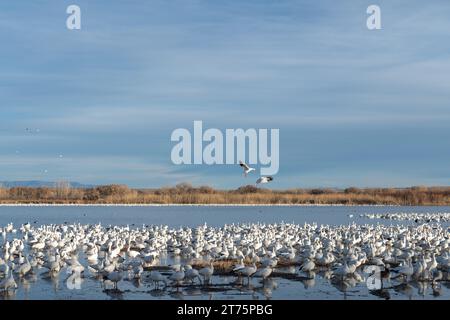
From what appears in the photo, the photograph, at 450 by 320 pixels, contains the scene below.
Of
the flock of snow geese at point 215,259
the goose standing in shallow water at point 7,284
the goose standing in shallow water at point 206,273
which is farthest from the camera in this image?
the flock of snow geese at point 215,259

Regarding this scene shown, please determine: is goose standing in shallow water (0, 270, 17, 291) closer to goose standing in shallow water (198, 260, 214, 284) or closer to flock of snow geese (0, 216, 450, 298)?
flock of snow geese (0, 216, 450, 298)

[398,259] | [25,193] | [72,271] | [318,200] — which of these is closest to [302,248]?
[398,259]

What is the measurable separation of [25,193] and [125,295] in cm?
6109

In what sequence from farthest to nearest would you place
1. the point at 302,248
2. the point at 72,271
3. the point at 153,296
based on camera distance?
the point at 302,248
the point at 72,271
the point at 153,296

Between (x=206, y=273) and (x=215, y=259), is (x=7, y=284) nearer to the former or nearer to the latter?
(x=206, y=273)

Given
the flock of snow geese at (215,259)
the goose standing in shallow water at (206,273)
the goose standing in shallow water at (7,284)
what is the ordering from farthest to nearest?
the flock of snow geese at (215,259) < the goose standing in shallow water at (206,273) < the goose standing in shallow water at (7,284)

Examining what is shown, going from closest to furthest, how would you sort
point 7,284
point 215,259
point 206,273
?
point 7,284, point 206,273, point 215,259

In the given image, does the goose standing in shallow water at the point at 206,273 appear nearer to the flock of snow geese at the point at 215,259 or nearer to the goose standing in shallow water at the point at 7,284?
the flock of snow geese at the point at 215,259

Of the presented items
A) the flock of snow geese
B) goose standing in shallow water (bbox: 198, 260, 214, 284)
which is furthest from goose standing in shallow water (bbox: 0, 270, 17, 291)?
goose standing in shallow water (bbox: 198, 260, 214, 284)

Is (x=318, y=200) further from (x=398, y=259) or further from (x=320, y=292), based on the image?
(x=320, y=292)

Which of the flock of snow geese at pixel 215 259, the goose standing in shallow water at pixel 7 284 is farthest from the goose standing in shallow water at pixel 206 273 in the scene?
the goose standing in shallow water at pixel 7 284

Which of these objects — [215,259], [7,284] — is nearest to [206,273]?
[7,284]

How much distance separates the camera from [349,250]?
19828 millimetres

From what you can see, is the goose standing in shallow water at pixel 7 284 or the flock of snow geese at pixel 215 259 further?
the flock of snow geese at pixel 215 259
